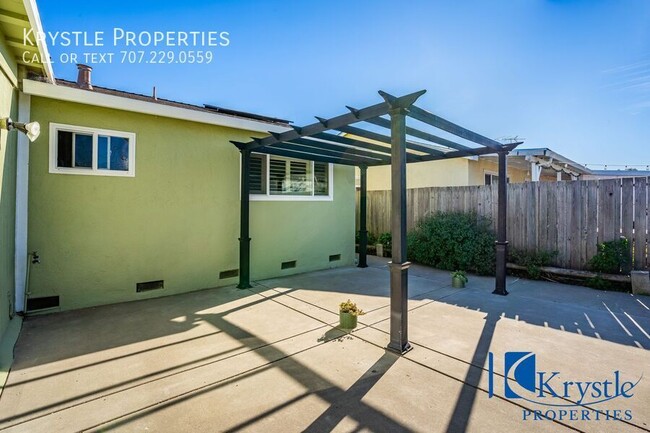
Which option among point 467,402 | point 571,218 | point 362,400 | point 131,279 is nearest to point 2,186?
point 131,279

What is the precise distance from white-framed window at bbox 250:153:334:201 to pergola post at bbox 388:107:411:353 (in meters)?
3.71

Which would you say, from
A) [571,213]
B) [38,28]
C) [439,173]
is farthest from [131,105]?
[439,173]

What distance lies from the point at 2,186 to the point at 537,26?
367 inches

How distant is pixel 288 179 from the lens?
695cm

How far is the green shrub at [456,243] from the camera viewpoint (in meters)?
6.76

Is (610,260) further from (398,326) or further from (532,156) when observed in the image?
(398,326)

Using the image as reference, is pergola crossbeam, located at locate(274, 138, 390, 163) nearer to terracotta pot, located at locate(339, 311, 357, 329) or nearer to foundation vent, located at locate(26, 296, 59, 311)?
terracotta pot, located at locate(339, 311, 357, 329)

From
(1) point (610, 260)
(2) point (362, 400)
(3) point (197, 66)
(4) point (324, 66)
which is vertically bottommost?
(2) point (362, 400)

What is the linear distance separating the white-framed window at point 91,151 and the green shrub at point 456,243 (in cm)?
653

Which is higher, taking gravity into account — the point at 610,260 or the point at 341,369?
the point at 610,260

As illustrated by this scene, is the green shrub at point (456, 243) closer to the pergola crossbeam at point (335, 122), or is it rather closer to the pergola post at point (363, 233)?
the pergola post at point (363, 233)

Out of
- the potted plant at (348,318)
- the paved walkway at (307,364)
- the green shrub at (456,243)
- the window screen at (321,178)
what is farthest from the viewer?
the window screen at (321,178)

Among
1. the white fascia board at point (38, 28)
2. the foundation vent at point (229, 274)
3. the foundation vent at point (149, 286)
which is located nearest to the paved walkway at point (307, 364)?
the foundation vent at point (149, 286)

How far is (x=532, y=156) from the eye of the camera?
8734 mm
